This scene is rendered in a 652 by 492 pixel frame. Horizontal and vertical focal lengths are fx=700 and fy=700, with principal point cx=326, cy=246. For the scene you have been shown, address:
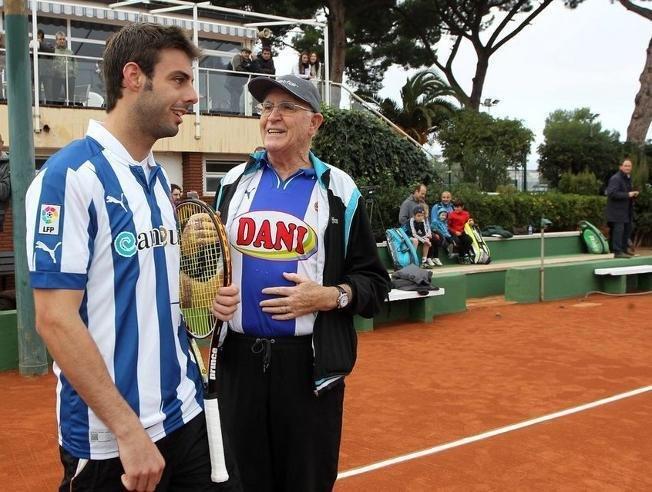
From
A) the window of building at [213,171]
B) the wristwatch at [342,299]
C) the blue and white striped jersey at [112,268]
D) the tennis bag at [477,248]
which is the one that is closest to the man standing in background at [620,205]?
the tennis bag at [477,248]

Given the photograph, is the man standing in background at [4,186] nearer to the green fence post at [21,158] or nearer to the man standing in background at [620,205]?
the green fence post at [21,158]

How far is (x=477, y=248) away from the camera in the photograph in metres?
14.1

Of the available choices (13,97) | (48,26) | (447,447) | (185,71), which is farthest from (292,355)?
(48,26)

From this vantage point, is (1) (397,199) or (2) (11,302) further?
A: (1) (397,199)

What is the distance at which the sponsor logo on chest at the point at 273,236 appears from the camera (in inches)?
110

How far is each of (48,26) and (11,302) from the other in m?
10.2

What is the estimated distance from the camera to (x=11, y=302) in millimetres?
8289

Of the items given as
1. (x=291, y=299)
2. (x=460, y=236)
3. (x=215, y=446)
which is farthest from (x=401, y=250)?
(x=215, y=446)

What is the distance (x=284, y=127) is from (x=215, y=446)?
1321 mm

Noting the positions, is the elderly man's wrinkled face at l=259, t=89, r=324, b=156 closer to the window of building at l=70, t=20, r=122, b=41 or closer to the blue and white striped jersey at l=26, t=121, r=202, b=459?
the blue and white striped jersey at l=26, t=121, r=202, b=459

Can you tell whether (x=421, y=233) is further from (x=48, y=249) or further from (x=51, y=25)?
(x=48, y=249)

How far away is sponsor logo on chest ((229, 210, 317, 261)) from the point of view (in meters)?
2.79

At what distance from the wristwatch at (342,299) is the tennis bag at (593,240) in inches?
597

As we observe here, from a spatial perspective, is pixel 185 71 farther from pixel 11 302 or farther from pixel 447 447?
pixel 11 302
